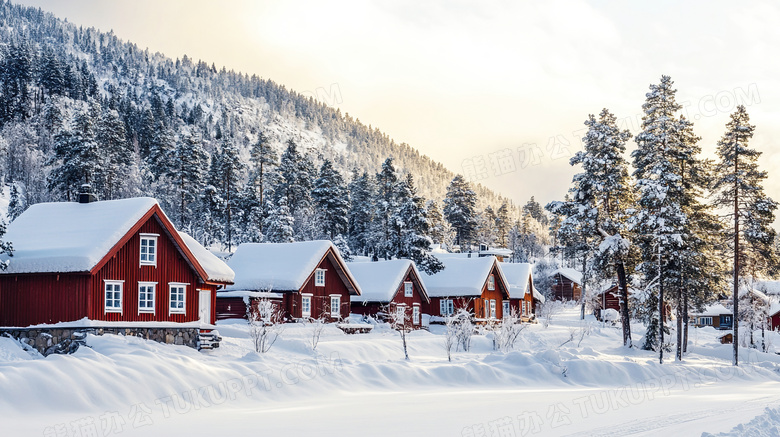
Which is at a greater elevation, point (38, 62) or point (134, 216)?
point (38, 62)

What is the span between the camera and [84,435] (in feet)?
47.2

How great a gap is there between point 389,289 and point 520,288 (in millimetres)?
22822

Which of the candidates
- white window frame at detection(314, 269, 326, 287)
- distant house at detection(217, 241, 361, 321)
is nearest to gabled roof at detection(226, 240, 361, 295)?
distant house at detection(217, 241, 361, 321)

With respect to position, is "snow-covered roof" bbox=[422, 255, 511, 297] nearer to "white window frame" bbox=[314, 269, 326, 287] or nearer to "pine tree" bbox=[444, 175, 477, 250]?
"white window frame" bbox=[314, 269, 326, 287]

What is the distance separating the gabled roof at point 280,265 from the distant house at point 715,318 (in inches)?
2361

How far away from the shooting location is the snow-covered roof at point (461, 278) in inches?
2249

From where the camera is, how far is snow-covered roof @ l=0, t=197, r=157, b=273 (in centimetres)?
2675

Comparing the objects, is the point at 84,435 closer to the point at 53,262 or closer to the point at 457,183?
the point at 53,262

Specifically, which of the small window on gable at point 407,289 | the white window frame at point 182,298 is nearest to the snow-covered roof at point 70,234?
the white window frame at point 182,298

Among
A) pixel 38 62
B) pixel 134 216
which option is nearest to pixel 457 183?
pixel 134 216

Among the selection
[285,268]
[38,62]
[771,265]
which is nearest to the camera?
[771,265]

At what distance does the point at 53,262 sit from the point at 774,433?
84.3 ft

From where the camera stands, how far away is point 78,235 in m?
28.2

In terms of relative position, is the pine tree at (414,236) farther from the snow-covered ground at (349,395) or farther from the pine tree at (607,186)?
the snow-covered ground at (349,395)
